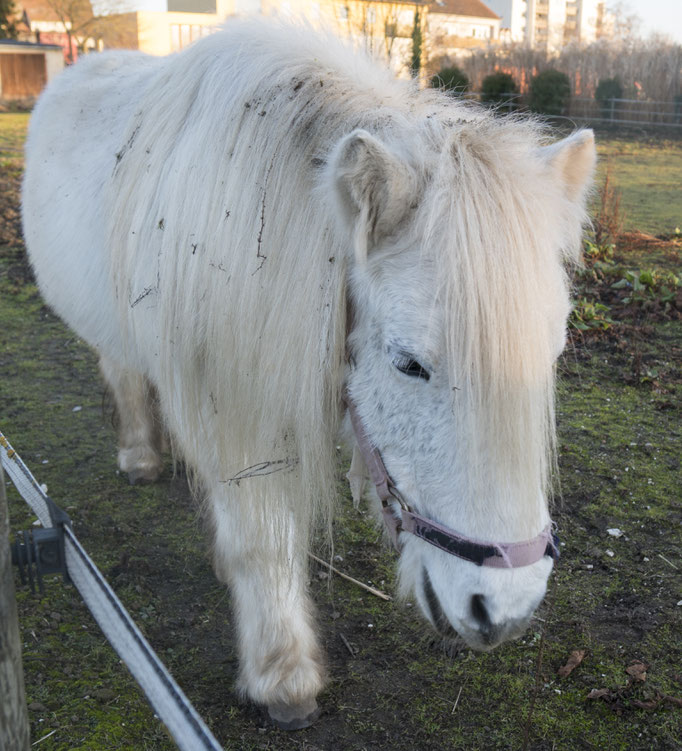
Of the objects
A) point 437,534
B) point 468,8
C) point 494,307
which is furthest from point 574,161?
point 468,8

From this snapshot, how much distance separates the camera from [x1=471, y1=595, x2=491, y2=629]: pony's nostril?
1581 mm

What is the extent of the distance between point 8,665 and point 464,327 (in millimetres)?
1092

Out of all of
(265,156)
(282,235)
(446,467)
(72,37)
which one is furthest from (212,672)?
(72,37)

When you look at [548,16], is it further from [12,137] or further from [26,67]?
[12,137]

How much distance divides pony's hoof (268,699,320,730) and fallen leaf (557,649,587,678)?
2.90ft

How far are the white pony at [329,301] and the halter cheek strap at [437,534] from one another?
0.02 meters

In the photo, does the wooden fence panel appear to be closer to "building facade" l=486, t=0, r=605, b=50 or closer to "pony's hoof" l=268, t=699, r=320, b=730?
"pony's hoof" l=268, t=699, r=320, b=730

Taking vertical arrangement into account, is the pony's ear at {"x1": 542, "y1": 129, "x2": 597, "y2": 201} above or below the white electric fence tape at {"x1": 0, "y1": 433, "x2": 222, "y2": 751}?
above

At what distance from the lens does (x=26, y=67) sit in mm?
30422

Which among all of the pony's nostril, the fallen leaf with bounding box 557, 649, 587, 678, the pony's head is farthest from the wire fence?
the pony's nostril

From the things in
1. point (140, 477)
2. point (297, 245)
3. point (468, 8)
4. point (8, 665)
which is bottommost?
point (140, 477)

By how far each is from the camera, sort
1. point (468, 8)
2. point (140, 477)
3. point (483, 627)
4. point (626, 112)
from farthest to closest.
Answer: point (468, 8) → point (626, 112) → point (140, 477) → point (483, 627)

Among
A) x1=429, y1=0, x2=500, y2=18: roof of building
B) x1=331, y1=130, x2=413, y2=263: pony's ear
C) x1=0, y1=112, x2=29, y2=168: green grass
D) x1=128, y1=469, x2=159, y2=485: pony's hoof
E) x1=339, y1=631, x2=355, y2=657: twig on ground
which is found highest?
x1=429, y1=0, x2=500, y2=18: roof of building

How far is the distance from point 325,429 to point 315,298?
0.35 m
